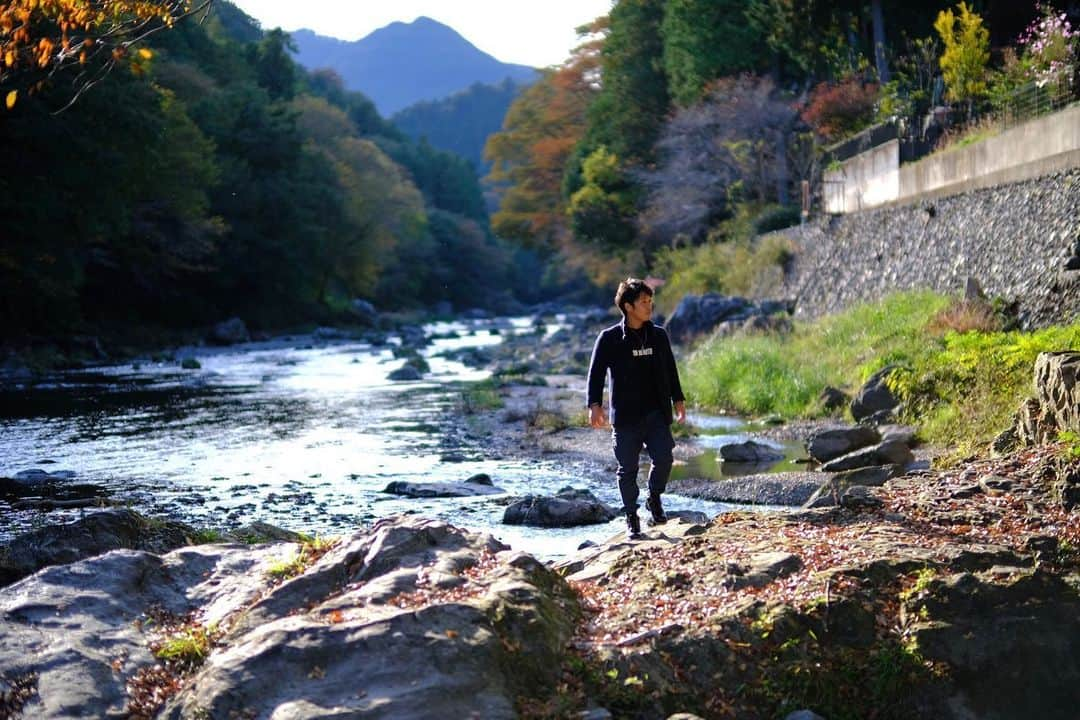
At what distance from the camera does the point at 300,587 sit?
6840 millimetres

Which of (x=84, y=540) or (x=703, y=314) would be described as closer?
(x=84, y=540)

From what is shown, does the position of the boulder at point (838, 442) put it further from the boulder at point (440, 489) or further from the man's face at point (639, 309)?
the man's face at point (639, 309)

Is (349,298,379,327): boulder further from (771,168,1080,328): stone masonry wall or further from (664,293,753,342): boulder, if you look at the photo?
(771,168,1080,328): stone masonry wall

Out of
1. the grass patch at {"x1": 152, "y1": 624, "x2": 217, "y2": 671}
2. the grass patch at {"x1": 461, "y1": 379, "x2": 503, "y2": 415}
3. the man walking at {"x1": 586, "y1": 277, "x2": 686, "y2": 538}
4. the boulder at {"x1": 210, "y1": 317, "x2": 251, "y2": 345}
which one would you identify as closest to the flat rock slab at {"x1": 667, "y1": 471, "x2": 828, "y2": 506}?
the man walking at {"x1": 586, "y1": 277, "x2": 686, "y2": 538}

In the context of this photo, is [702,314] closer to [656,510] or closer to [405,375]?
[405,375]

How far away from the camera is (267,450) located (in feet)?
61.3

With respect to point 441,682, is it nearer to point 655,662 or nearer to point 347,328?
point 655,662

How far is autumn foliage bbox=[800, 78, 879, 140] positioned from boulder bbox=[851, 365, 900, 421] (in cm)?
1828

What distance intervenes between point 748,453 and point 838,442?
1175 mm

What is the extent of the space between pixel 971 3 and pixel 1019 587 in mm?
28058

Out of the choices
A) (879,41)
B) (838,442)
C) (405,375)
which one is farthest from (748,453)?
(879,41)

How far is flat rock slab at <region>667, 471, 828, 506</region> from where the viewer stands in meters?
13.1

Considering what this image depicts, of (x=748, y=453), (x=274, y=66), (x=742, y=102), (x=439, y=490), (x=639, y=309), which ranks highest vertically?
(x=274, y=66)

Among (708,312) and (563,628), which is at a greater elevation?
(708,312)
